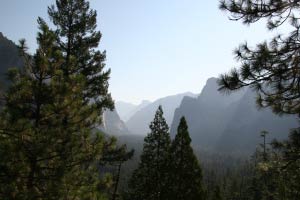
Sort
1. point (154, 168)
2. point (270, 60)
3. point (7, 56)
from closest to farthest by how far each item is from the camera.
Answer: point (270, 60) → point (154, 168) → point (7, 56)

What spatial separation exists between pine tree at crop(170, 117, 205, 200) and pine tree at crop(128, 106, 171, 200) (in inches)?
29.2

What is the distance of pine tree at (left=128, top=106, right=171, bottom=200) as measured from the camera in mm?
24859

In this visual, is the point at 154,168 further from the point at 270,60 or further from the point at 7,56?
the point at 7,56

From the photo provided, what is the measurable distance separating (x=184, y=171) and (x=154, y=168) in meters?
3.42

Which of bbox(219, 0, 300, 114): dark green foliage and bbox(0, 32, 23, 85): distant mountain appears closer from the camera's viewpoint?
bbox(219, 0, 300, 114): dark green foliage

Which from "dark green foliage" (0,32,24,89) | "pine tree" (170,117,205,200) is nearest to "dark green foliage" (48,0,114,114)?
"pine tree" (170,117,205,200)

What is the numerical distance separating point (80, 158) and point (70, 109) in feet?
5.08

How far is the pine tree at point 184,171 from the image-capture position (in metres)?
23.1

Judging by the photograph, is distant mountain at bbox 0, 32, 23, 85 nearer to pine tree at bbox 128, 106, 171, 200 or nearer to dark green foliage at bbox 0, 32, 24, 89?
dark green foliage at bbox 0, 32, 24, 89

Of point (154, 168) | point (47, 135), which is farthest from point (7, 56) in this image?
point (47, 135)

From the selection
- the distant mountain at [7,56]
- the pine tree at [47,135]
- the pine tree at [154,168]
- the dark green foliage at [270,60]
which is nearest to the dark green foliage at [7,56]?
the distant mountain at [7,56]

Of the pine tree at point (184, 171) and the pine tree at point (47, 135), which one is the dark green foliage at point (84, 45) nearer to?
the pine tree at point (47, 135)

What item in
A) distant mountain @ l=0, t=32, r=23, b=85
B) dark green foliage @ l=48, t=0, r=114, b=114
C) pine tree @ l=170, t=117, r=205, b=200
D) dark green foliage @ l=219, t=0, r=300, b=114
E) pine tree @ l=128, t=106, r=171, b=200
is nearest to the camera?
dark green foliage @ l=219, t=0, r=300, b=114

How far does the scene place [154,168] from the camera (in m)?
26.0
